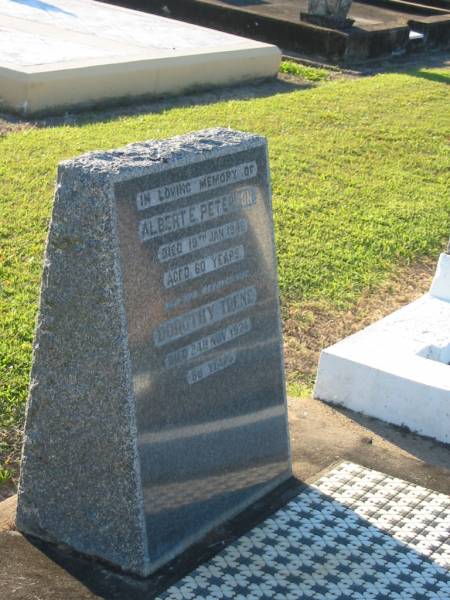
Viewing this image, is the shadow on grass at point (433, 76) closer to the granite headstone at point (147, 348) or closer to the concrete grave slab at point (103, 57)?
the concrete grave slab at point (103, 57)

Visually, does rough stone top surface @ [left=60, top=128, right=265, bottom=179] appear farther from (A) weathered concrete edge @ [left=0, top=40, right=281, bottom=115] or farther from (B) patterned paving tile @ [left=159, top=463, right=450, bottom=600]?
(A) weathered concrete edge @ [left=0, top=40, right=281, bottom=115]

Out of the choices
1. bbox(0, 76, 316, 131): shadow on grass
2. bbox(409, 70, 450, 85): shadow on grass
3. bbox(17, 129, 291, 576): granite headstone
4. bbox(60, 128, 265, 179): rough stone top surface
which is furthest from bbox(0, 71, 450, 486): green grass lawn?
bbox(60, 128, 265, 179): rough stone top surface

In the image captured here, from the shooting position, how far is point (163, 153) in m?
3.57

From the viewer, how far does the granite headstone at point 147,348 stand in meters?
3.39

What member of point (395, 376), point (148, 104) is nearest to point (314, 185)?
point (148, 104)

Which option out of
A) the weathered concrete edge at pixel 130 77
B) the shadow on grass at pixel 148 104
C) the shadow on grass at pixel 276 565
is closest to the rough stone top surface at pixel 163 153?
the shadow on grass at pixel 276 565

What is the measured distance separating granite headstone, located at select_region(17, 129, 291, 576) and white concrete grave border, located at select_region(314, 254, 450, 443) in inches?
43.6

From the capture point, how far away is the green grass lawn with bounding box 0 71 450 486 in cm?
624

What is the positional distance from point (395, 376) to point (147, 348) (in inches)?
70.2

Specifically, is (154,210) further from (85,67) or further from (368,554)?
(85,67)

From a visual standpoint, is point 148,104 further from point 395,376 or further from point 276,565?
point 276,565

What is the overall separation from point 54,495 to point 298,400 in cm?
174

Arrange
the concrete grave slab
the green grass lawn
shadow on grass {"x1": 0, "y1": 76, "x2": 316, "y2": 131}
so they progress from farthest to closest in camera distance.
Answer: the concrete grave slab, shadow on grass {"x1": 0, "y1": 76, "x2": 316, "y2": 131}, the green grass lawn

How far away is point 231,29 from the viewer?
1476 centimetres
